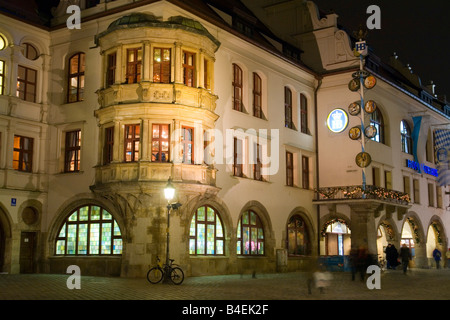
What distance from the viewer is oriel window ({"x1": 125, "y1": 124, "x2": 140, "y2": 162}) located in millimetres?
26672

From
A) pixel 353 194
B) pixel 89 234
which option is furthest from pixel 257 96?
pixel 89 234

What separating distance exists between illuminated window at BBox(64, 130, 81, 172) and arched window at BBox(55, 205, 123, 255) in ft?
6.99

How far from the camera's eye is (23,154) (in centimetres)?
2912

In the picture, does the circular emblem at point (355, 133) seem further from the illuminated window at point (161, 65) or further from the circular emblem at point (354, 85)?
the illuminated window at point (161, 65)

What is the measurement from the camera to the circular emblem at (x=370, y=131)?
117ft

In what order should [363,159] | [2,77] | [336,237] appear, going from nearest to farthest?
[2,77], [363,159], [336,237]

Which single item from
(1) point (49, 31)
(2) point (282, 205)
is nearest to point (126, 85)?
(1) point (49, 31)

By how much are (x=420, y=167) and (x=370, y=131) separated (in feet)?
39.6

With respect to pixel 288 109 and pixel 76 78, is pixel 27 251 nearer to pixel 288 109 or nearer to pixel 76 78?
pixel 76 78

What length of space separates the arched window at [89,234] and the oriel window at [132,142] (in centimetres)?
317

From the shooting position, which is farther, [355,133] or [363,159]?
[355,133]

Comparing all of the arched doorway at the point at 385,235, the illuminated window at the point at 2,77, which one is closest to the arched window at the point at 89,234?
the illuminated window at the point at 2,77

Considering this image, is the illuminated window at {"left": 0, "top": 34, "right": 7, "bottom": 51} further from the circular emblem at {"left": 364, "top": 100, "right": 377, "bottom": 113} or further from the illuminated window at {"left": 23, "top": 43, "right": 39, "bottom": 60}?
the circular emblem at {"left": 364, "top": 100, "right": 377, "bottom": 113}

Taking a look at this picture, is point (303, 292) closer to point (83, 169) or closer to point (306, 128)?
point (83, 169)
